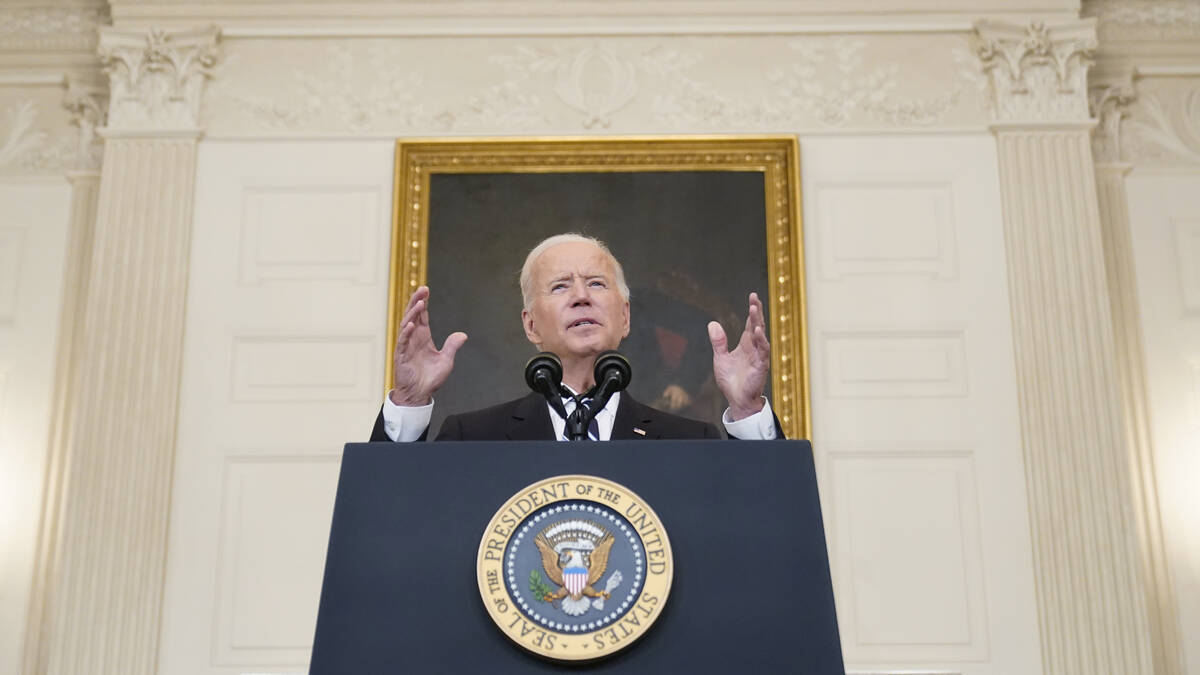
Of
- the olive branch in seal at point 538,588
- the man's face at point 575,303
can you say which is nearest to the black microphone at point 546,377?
the olive branch in seal at point 538,588

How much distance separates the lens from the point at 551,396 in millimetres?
2045

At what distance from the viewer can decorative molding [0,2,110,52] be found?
5.91m

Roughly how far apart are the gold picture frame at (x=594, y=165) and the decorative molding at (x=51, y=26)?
5.66 feet

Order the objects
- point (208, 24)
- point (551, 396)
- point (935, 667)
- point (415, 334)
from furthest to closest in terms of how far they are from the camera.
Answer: point (208, 24) < point (935, 667) < point (415, 334) < point (551, 396)

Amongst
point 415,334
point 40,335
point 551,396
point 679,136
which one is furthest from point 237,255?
point 551,396

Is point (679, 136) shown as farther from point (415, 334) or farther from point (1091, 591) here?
point (415, 334)

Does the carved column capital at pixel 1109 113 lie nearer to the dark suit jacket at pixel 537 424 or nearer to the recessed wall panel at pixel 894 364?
the recessed wall panel at pixel 894 364

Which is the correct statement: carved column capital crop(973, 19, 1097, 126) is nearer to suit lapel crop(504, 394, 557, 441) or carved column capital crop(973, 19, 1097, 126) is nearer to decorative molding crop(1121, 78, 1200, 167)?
decorative molding crop(1121, 78, 1200, 167)

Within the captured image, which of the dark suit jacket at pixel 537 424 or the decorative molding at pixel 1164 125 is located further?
the decorative molding at pixel 1164 125

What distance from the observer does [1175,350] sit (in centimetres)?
542

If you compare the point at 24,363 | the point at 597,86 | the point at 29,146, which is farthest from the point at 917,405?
the point at 29,146

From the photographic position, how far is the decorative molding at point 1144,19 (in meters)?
5.87

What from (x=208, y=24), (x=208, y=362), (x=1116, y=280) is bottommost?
(x=208, y=362)

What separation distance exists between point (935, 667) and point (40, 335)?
4.19 metres
